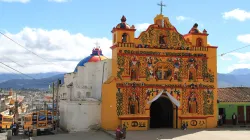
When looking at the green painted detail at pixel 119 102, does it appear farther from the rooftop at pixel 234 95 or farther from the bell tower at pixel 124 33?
the rooftop at pixel 234 95

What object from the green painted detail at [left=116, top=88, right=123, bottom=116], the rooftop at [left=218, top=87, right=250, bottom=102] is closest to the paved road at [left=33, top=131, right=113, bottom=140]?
the green painted detail at [left=116, top=88, right=123, bottom=116]

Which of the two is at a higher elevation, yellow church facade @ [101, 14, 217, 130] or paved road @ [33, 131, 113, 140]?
yellow church facade @ [101, 14, 217, 130]

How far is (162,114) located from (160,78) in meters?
5.04

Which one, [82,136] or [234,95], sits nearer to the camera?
[82,136]

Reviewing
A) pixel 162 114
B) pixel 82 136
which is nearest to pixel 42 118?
pixel 82 136

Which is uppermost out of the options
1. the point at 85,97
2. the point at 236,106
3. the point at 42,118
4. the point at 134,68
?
the point at 134,68

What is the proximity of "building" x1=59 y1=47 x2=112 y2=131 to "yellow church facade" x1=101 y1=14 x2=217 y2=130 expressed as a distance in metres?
1.00

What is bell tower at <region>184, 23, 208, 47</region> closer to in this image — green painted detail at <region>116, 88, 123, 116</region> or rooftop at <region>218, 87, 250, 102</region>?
rooftop at <region>218, 87, 250, 102</region>

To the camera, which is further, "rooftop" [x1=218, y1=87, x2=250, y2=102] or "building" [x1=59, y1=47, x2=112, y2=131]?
"rooftop" [x1=218, y1=87, x2=250, y2=102]

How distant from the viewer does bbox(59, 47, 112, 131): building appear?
98.4ft

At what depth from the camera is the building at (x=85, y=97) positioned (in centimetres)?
2998

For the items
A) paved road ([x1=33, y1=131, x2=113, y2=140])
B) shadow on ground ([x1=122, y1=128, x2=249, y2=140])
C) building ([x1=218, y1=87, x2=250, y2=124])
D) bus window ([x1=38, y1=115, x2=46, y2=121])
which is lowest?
paved road ([x1=33, y1=131, x2=113, y2=140])

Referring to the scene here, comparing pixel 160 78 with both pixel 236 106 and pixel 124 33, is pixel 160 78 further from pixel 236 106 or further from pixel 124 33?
pixel 236 106

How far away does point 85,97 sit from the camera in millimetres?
33188
